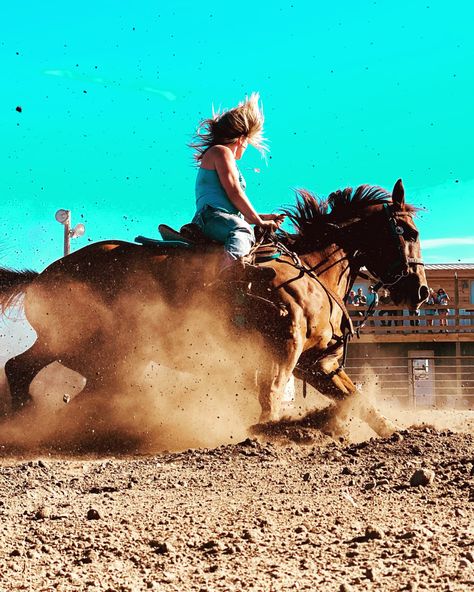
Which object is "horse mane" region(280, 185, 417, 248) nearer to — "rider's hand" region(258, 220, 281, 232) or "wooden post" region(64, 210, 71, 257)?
"rider's hand" region(258, 220, 281, 232)

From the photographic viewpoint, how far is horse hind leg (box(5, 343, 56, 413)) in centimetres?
708

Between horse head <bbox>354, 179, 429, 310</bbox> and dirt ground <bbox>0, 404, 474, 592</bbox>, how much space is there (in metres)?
2.15

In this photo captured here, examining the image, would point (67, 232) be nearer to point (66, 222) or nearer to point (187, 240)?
point (66, 222)

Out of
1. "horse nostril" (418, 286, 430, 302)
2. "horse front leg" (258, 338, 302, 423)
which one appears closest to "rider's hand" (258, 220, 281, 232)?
"horse front leg" (258, 338, 302, 423)

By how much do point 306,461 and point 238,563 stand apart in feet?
8.70

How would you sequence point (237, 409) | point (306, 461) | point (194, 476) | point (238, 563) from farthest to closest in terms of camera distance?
point (237, 409)
point (306, 461)
point (194, 476)
point (238, 563)

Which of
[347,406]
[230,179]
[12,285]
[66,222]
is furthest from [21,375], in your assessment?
[66,222]

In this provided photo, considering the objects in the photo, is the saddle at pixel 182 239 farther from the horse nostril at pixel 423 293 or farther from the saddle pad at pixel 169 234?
the horse nostril at pixel 423 293

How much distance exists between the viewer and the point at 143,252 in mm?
7168

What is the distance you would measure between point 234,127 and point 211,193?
2.52 feet

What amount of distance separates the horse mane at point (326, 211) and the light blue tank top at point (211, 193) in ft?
3.92

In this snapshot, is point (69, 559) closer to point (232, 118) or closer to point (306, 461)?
point (306, 461)

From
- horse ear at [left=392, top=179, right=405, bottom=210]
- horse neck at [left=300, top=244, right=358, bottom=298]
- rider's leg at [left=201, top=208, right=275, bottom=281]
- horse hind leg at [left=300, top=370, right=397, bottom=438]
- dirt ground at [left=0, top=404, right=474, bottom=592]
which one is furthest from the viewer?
horse ear at [left=392, top=179, right=405, bottom=210]

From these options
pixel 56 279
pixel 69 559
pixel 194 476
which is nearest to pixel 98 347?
pixel 56 279
